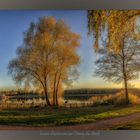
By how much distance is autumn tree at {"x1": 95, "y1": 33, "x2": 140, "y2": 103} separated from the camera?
5953mm

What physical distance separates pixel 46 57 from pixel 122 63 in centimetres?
94

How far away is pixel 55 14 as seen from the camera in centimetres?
587

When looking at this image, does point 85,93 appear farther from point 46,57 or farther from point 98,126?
point 46,57

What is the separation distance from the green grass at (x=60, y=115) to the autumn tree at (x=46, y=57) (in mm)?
156

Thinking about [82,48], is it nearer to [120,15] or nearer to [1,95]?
[120,15]

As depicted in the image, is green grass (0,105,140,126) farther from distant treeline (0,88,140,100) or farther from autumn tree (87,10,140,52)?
autumn tree (87,10,140,52)

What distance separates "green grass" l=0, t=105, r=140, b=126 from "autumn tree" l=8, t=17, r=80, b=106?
0.51ft

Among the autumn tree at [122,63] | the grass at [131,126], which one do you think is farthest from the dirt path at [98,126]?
the autumn tree at [122,63]

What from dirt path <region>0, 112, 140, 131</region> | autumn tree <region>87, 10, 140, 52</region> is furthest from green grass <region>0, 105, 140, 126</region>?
autumn tree <region>87, 10, 140, 52</region>

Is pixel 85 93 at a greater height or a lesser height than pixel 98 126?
greater

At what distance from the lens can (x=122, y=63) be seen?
19.7ft

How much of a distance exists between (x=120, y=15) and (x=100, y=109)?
118cm
